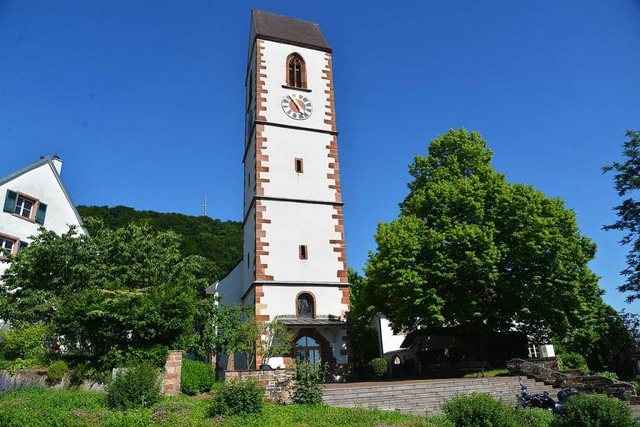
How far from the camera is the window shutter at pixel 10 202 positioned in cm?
2388

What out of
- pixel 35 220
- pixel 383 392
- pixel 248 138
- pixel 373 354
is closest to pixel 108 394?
pixel 383 392

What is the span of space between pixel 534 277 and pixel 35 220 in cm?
2466

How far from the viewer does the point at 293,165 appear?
25750 mm

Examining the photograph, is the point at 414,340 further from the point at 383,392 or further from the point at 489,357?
the point at 383,392

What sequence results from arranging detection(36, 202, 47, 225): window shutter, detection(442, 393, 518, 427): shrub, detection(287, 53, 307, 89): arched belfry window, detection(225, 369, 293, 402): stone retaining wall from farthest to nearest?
detection(287, 53, 307, 89): arched belfry window, detection(36, 202, 47, 225): window shutter, detection(225, 369, 293, 402): stone retaining wall, detection(442, 393, 518, 427): shrub

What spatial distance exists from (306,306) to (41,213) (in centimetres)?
1525

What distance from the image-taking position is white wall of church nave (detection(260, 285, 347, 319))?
73.6 feet

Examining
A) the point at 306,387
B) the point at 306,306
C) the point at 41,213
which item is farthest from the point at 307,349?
the point at 41,213

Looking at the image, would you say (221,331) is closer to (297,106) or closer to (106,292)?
(106,292)

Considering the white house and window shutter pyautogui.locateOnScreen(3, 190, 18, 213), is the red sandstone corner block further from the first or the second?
window shutter pyautogui.locateOnScreen(3, 190, 18, 213)

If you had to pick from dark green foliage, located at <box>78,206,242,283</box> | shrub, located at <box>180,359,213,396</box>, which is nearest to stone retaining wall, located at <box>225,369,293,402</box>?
shrub, located at <box>180,359,213,396</box>

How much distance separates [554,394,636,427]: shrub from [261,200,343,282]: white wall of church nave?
14674 millimetres

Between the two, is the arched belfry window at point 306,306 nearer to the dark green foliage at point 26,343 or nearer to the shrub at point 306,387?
the shrub at point 306,387

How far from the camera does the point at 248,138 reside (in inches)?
1147
